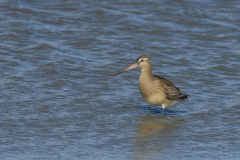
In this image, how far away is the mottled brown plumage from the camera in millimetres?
8602

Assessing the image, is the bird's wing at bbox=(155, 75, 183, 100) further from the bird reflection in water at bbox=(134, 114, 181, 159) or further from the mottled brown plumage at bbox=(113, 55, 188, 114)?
the bird reflection in water at bbox=(134, 114, 181, 159)

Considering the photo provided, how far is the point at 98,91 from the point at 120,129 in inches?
81.3

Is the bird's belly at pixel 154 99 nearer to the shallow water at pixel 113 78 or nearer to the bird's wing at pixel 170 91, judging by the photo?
the bird's wing at pixel 170 91

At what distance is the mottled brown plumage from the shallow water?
25 cm

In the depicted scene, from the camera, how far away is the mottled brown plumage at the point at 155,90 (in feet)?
28.2

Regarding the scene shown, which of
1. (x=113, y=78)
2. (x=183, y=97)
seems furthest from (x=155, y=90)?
(x=113, y=78)

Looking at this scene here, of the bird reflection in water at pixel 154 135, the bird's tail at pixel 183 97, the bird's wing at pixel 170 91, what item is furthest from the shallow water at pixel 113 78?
the bird's wing at pixel 170 91

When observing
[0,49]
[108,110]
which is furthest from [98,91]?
[0,49]

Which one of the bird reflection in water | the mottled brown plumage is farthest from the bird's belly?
the bird reflection in water

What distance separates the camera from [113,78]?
10367mm

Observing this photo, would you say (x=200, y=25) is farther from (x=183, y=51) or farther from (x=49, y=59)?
(x=49, y=59)

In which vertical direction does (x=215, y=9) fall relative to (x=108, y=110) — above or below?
above

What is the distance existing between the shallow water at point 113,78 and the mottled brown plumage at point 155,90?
25 centimetres

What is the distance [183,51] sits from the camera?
39.8 ft
